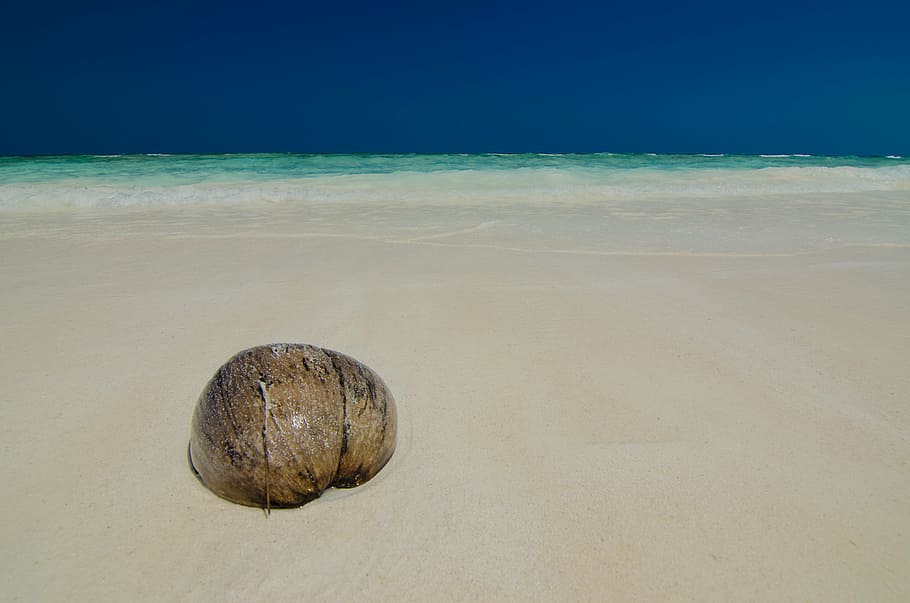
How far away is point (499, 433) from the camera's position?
6.75 feet

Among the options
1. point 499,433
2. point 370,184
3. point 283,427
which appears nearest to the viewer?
point 283,427

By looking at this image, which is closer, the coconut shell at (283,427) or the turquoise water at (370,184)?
the coconut shell at (283,427)

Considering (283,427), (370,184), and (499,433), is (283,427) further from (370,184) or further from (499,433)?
(370,184)

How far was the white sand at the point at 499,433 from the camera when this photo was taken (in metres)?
1.47

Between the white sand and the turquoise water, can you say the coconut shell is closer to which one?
the white sand

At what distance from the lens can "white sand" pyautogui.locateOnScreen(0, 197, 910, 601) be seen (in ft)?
4.81

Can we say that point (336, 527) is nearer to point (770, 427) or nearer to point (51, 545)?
point (51, 545)

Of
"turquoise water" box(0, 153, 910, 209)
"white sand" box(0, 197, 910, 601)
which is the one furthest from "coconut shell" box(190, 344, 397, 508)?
"turquoise water" box(0, 153, 910, 209)

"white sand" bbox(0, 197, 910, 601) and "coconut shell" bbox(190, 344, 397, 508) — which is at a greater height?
"coconut shell" bbox(190, 344, 397, 508)

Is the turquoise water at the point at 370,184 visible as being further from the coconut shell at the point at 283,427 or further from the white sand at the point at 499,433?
the coconut shell at the point at 283,427

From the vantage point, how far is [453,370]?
2.56 metres

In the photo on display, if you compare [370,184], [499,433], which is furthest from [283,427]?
[370,184]

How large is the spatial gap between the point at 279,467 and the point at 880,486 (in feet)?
6.48

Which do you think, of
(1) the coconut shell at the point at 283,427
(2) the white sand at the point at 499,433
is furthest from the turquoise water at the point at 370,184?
(1) the coconut shell at the point at 283,427
